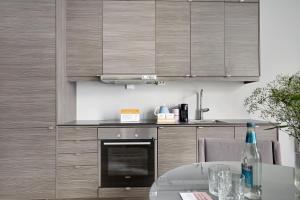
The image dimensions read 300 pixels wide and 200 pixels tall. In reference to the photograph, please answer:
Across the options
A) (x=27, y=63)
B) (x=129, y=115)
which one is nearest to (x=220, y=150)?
(x=129, y=115)

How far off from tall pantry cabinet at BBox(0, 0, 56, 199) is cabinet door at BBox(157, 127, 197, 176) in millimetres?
1207

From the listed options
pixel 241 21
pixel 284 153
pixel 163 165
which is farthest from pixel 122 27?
pixel 284 153

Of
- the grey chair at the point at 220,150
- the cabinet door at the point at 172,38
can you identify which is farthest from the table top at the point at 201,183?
the cabinet door at the point at 172,38

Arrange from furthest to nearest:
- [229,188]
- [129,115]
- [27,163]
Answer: [129,115], [27,163], [229,188]

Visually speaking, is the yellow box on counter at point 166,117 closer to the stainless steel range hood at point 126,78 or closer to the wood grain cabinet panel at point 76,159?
the stainless steel range hood at point 126,78

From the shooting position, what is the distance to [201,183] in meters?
1.21

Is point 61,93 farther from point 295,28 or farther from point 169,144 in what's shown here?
point 295,28

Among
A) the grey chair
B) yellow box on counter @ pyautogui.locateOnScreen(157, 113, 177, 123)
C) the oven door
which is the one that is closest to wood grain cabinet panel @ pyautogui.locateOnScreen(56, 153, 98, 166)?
the oven door

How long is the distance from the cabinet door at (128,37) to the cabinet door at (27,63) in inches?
25.1

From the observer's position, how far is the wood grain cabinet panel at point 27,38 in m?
2.71

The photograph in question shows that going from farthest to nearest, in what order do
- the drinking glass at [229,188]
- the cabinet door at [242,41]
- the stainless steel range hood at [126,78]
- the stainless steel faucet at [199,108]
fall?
the stainless steel faucet at [199,108] < the cabinet door at [242,41] < the stainless steel range hood at [126,78] < the drinking glass at [229,188]

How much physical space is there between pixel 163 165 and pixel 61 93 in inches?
56.0

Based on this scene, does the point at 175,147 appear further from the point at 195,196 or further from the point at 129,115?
the point at 195,196

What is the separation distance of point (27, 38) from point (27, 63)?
10.9 inches
